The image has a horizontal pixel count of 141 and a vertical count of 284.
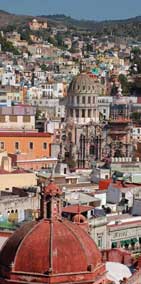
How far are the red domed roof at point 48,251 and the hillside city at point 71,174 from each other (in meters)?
0.02

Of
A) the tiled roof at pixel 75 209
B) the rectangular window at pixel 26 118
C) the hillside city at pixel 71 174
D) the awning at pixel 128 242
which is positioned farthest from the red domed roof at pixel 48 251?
the rectangular window at pixel 26 118

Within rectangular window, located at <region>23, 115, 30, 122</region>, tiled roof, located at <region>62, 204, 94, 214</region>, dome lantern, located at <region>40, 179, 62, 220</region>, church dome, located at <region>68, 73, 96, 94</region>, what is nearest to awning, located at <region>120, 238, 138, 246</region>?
tiled roof, located at <region>62, 204, 94, 214</region>

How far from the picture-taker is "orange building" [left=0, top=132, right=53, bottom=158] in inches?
1794

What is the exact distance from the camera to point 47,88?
9025 cm

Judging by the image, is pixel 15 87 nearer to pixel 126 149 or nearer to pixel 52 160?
pixel 126 149

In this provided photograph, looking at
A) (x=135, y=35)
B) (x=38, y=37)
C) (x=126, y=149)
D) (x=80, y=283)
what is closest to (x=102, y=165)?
(x=126, y=149)

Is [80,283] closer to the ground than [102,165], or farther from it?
farther from it

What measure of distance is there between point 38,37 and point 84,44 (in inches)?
321

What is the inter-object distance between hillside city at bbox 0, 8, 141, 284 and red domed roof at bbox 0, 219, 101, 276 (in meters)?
0.02

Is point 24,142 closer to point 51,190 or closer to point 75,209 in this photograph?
point 75,209

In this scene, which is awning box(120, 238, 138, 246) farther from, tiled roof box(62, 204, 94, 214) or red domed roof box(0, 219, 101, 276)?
red domed roof box(0, 219, 101, 276)

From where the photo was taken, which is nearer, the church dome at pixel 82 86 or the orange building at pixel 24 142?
the orange building at pixel 24 142

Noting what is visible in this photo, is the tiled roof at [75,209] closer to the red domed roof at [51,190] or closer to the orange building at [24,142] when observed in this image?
the red domed roof at [51,190]

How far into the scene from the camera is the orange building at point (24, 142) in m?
45.6
